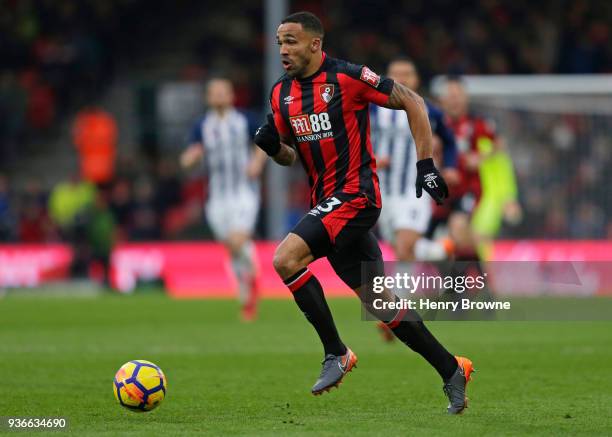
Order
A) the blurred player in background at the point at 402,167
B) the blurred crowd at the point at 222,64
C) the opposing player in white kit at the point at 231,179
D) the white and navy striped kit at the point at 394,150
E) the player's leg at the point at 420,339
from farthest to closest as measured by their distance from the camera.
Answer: the blurred crowd at the point at 222,64
the opposing player in white kit at the point at 231,179
the white and navy striped kit at the point at 394,150
the blurred player in background at the point at 402,167
the player's leg at the point at 420,339

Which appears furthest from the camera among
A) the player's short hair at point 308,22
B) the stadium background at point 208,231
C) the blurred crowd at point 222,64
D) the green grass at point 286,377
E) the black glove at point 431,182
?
the blurred crowd at point 222,64

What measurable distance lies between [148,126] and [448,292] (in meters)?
16.2

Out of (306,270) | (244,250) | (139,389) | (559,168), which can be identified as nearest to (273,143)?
(306,270)

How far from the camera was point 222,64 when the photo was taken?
965 inches

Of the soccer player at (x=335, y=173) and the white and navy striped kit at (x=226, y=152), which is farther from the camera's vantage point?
the white and navy striped kit at (x=226, y=152)

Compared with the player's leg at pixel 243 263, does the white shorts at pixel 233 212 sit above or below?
above

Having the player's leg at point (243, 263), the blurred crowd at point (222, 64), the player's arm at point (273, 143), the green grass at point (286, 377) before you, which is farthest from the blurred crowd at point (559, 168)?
the player's arm at point (273, 143)

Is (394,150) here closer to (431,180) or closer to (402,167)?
(402,167)

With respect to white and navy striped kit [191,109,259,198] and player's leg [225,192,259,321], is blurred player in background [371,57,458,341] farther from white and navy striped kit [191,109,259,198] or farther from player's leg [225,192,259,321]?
white and navy striped kit [191,109,259,198]

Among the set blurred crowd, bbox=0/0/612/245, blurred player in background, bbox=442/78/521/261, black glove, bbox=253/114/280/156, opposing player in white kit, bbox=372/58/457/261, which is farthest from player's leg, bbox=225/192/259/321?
black glove, bbox=253/114/280/156

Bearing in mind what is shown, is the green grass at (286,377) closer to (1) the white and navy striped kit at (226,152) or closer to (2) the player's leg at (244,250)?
(2) the player's leg at (244,250)

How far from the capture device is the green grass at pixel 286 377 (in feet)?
22.0

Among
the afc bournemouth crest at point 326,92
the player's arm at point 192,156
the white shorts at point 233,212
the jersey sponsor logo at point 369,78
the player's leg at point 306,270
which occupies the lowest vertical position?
the white shorts at point 233,212

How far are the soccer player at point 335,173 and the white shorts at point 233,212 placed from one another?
7.67 metres
